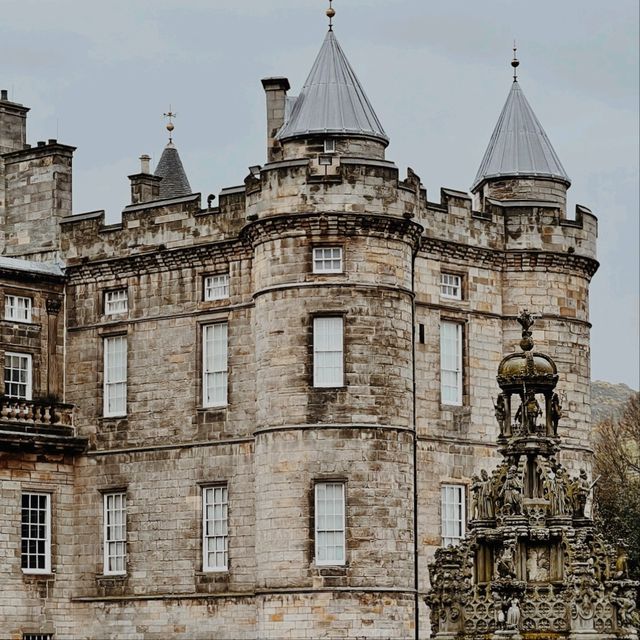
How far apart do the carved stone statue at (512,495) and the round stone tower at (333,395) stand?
16717mm

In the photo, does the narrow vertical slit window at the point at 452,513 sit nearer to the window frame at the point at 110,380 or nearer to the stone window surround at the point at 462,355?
the stone window surround at the point at 462,355

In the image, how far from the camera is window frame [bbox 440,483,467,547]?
147 ft

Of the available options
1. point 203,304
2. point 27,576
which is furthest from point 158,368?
point 27,576

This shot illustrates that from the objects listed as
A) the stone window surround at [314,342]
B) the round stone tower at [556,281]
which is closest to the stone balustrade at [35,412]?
the stone window surround at [314,342]

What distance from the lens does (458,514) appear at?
4531cm

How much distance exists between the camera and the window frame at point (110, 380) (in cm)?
4744

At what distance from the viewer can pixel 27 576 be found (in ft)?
153

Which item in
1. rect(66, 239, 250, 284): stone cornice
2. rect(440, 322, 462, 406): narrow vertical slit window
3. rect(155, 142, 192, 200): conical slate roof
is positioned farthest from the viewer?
rect(155, 142, 192, 200): conical slate roof

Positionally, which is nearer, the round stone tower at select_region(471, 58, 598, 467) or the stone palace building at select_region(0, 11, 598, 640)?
the stone palace building at select_region(0, 11, 598, 640)

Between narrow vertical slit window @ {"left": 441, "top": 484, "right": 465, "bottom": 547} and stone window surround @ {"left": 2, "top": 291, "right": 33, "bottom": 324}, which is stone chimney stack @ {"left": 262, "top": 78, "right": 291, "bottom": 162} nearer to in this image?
stone window surround @ {"left": 2, "top": 291, "right": 33, "bottom": 324}

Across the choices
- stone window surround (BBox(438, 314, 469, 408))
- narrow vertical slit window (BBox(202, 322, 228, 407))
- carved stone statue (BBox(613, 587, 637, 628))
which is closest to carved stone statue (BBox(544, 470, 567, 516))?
carved stone statue (BBox(613, 587, 637, 628))

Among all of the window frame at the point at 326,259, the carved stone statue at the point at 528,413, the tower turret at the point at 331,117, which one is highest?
the tower turret at the point at 331,117

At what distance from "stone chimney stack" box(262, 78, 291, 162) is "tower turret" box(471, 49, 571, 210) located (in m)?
6.05

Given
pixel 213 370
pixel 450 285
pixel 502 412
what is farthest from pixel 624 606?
pixel 450 285
